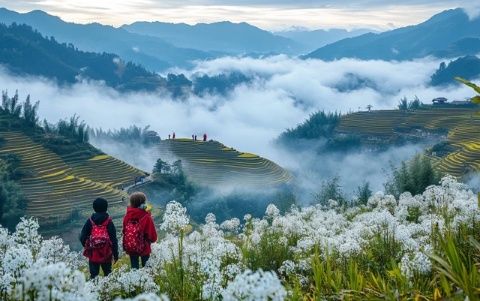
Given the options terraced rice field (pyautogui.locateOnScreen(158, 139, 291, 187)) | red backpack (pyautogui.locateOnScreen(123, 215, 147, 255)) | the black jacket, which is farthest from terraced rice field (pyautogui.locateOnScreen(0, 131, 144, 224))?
red backpack (pyautogui.locateOnScreen(123, 215, 147, 255))

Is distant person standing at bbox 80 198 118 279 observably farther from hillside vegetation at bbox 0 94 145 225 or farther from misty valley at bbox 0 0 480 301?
hillside vegetation at bbox 0 94 145 225

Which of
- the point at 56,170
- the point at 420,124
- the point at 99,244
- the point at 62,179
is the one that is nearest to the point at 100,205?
the point at 99,244

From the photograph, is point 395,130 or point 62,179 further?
point 395,130

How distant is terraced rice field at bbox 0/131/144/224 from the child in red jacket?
126ft

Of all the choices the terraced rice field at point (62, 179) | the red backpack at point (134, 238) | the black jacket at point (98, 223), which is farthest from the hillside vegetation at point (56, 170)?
the red backpack at point (134, 238)

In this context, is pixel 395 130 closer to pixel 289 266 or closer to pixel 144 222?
pixel 144 222

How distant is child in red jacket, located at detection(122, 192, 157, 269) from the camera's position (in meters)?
7.85

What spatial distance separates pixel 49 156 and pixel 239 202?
2396 cm

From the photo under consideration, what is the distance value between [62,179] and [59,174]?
2.05 meters

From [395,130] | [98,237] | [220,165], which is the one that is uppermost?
[98,237]

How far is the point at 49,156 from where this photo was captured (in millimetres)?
64375

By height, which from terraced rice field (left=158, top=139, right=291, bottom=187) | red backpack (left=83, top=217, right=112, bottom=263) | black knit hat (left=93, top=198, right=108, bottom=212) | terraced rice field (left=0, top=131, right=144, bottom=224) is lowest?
terraced rice field (left=158, top=139, right=291, bottom=187)

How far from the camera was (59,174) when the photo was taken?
58688mm

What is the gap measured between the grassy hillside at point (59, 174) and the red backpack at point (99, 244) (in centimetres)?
3789
